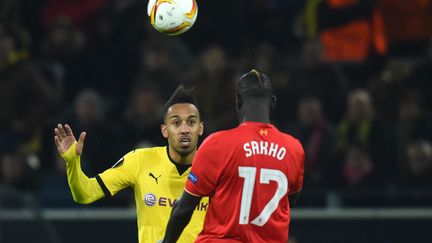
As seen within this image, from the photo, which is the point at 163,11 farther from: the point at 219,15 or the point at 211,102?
the point at 219,15

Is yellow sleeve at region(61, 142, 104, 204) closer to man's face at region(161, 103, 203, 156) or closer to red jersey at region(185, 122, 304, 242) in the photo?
man's face at region(161, 103, 203, 156)

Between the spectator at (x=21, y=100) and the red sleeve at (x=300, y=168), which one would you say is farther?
the spectator at (x=21, y=100)

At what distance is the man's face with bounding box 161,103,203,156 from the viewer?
7.62 m

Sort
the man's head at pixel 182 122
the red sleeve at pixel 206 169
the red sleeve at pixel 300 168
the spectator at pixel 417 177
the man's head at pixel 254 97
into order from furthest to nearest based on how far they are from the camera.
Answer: the spectator at pixel 417 177
the man's head at pixel 182 122
the red sleeve at pixel 300 168
the man's head at pixel 254 97
the red sleeve at pixel 206 169

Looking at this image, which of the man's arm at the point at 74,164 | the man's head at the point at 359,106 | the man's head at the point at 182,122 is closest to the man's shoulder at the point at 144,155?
the man's head at the point at 182,122

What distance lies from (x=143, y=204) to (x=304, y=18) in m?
5.91

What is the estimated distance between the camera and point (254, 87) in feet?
22.4

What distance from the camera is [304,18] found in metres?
13.2

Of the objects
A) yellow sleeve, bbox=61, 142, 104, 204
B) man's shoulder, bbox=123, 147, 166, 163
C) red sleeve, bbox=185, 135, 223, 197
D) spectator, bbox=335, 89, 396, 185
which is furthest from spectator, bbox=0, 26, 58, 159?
red sleeve, bbox=185, 135, 223, 197

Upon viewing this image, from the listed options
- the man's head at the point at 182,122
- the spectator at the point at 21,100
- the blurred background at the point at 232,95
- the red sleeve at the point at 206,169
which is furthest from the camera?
the spectator at the point at 21,100

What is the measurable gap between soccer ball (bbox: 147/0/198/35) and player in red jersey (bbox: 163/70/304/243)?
1.71m

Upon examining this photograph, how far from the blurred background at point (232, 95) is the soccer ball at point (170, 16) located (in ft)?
10.7

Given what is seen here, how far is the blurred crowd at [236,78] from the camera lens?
11656 millimetres

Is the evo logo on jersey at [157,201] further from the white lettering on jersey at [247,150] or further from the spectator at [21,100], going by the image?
the spectator at [21,100]
